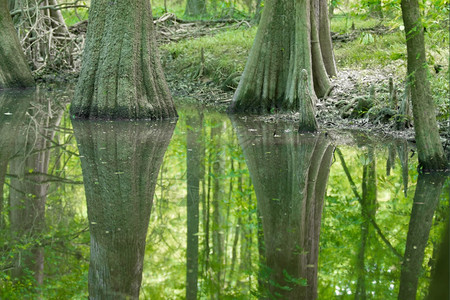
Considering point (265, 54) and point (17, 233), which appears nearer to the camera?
point (17, 233)

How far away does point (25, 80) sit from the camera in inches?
743

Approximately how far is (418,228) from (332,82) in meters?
8.76

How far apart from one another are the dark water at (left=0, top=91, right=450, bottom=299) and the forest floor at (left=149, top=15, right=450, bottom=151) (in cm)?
161

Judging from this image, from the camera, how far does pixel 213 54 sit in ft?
64.5

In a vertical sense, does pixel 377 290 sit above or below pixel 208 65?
below

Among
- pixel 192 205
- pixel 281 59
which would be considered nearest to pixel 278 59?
pixel 281 59

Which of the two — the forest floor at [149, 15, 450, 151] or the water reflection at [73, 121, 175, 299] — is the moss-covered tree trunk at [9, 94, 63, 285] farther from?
the forest floor at [149, 15, 450, 151]

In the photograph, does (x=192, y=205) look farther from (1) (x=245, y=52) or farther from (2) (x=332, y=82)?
(1) (x=245, y=52)

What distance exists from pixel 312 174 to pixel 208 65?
1162 centimetres

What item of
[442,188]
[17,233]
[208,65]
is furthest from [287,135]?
[208,65]

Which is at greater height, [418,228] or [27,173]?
[27,173]

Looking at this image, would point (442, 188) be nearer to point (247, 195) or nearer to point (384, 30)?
point (247, 195)

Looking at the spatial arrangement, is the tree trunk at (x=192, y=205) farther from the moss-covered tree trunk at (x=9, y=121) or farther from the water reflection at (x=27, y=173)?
the moss-covered tree trunk at (x=9, y=121)

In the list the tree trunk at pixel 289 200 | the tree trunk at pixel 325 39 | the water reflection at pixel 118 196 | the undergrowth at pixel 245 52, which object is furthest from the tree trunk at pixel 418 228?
the tree trunk at pixel 325 39
